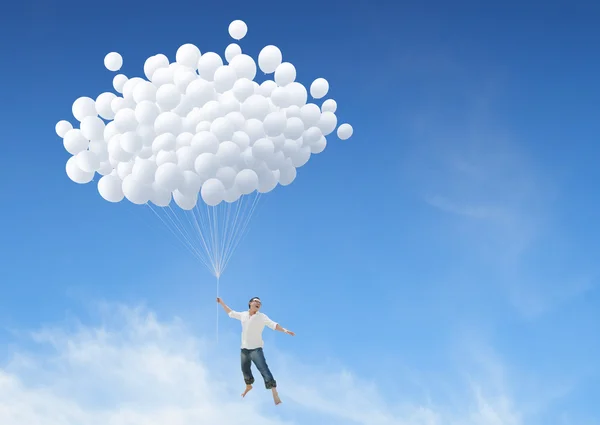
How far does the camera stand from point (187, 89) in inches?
563

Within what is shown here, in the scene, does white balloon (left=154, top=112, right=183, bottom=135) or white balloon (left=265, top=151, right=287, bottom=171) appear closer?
white balloon (left=154, top=112, right=183, bottom=135)

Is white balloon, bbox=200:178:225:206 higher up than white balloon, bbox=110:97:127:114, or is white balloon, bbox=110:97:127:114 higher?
white balloon, bbox=110:97:127:114

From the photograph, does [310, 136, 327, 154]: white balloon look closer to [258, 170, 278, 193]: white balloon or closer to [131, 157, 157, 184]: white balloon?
[258, 170, 278, 193]: white balloon

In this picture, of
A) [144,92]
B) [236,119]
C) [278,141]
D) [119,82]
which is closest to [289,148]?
[278,141]

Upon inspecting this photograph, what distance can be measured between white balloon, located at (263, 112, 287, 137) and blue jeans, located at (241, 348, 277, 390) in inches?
132

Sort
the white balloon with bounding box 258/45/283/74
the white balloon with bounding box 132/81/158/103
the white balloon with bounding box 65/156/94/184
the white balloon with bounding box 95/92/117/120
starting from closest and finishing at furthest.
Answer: the white balloon with bounding box 132/81/158/103
the white balloon with bounding box 95/92/117/120
the white balloon with bounding box 258/45/283/74
the white balloon with bounding box 65/156/94/184

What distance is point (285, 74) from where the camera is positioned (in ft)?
49.0

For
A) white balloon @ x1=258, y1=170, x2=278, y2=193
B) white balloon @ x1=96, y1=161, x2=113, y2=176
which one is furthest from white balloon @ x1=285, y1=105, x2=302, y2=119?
white balloon @ x1=96, y1=161, x2=113, y2=176

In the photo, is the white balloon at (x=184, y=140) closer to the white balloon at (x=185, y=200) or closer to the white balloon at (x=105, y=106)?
the white balloon at (x=185, y=200)

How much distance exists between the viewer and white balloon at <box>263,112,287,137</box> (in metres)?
14.4

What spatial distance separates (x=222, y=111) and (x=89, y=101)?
95.6 inches

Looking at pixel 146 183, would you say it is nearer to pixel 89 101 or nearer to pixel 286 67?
pixel 89 101

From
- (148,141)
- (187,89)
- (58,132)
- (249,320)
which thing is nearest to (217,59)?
(187,89)

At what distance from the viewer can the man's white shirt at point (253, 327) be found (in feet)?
47.5
